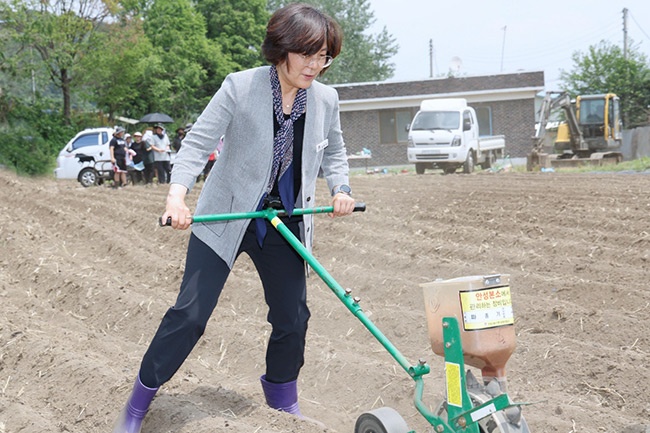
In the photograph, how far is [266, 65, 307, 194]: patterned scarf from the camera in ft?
12.1

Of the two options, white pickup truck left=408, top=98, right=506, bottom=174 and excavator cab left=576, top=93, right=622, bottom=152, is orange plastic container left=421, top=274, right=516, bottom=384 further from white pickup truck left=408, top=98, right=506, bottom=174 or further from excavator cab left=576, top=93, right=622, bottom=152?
excavator cab left=576, top=93, right=622, bottom=152

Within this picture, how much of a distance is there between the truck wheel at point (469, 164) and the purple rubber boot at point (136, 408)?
21.7 m

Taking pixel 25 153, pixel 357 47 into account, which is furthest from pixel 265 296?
pixel 357 47

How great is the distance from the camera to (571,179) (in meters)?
17.6

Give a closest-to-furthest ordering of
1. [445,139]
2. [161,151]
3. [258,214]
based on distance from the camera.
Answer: [258,214] → [161,151] → [445,139]

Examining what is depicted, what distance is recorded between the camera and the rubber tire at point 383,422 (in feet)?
11.0

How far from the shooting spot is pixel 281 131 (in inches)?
146

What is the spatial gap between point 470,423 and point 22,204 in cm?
1233

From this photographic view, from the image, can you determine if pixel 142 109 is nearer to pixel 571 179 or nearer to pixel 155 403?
pixel 571 179

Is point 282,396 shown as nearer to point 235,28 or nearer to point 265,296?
point 265,296

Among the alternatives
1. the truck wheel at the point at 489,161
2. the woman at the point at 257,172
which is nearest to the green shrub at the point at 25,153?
the truck wheel at the point at 489,161

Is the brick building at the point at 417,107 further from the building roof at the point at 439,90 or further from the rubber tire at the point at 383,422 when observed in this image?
the rubber tire at the point at 383,422

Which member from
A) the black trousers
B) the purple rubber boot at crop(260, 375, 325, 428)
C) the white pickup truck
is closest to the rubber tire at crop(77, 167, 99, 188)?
the white pickup truck

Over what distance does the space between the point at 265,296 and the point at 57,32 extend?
28257 mm
